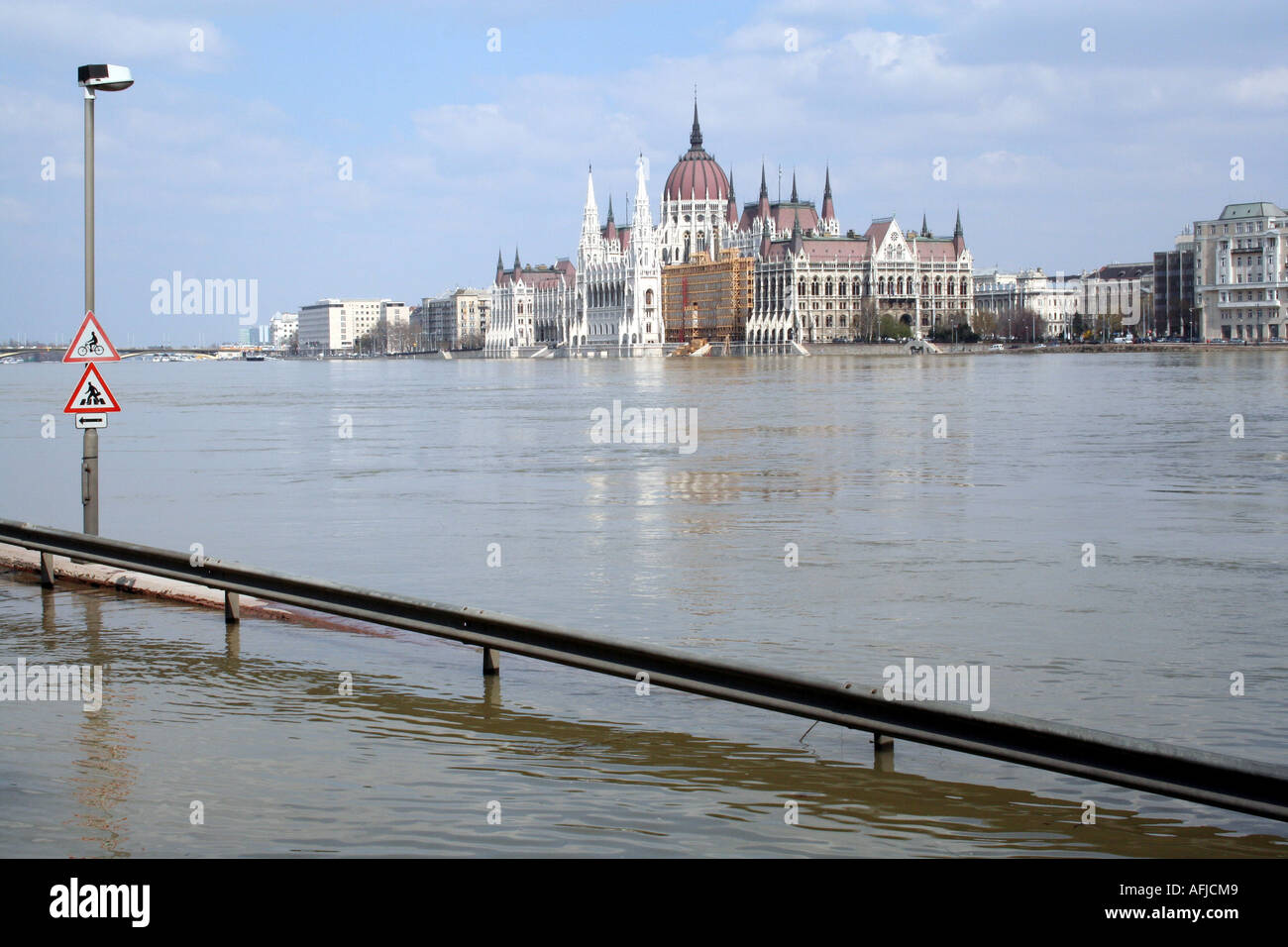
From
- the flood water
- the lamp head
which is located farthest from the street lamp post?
the flood water

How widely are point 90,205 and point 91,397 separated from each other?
5.95 ft

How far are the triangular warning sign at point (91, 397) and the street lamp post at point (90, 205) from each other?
0.20 meters

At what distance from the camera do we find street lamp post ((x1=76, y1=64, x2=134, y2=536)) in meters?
13.4

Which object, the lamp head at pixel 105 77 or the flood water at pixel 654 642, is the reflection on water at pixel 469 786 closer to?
the flood water at pixel 654 642

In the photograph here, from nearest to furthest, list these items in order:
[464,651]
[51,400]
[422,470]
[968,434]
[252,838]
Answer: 1. [252,838]
2. [464,651]
3. [422,470]
4. [968,434]
5. [51,400]

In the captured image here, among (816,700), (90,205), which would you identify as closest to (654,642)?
(816,700)

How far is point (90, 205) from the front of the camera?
45.2 feet
